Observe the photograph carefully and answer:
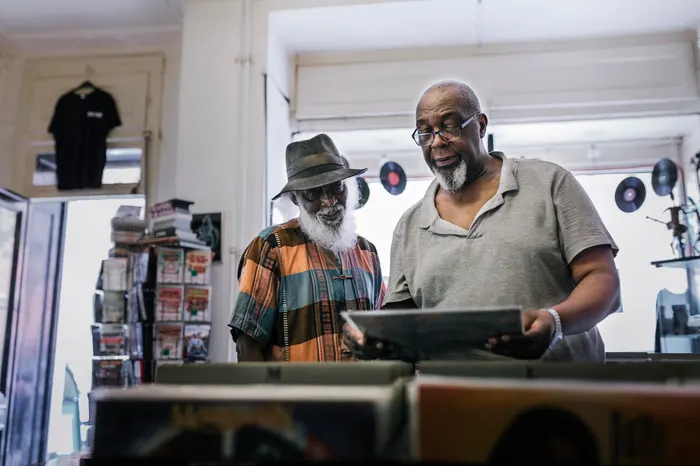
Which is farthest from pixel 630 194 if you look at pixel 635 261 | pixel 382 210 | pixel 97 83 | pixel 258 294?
pixel 97 83

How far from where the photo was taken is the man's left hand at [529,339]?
1.04 m

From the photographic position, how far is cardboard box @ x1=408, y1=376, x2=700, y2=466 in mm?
601

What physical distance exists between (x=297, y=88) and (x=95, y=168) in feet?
5.49

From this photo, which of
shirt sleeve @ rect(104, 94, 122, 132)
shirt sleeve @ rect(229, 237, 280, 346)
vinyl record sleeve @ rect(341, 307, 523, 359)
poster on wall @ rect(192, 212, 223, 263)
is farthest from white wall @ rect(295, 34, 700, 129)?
vinyl record sleeve @ rect(341, 307, 523, 359)

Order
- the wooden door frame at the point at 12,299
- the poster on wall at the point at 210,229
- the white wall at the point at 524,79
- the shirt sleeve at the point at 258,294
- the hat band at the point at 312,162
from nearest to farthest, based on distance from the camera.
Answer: the shirt sleeve at the point at 258,294 < the hat band at the point at 312,162 < the poster on wall at the point at 210,229 < the wooden door frame at the point at 12,299 < the white wall at the point at 524,79

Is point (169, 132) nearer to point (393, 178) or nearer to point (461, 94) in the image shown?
point (393, 178)

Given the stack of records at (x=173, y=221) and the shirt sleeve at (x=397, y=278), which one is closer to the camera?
the shirt sleeve at (x=397, y=278)

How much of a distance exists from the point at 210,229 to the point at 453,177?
253cm

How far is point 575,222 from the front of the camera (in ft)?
4.50

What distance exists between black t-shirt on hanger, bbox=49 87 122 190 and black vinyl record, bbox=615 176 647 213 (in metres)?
3.91

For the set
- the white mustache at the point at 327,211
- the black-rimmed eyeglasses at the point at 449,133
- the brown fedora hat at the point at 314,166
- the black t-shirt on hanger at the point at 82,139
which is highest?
the black t-shirt on hanger at the point at 82,139

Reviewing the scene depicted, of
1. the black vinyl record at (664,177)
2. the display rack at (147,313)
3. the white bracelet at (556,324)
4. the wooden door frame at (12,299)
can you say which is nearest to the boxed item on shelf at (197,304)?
the display rack at (147,313)

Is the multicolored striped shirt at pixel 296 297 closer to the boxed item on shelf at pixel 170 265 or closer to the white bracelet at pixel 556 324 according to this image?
the white bracelet at pixel 556 324

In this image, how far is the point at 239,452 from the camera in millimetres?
651
